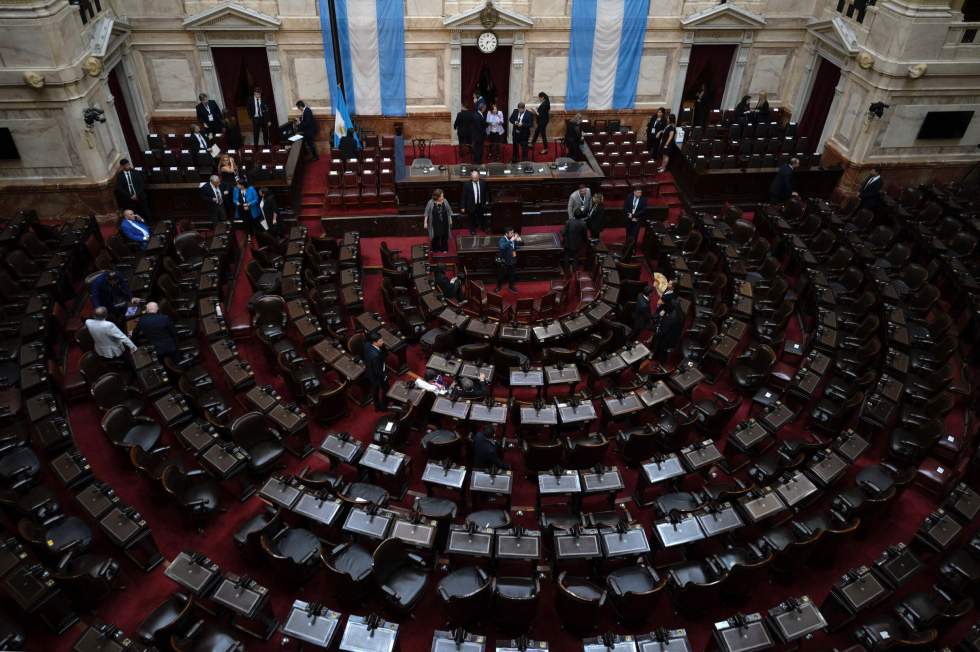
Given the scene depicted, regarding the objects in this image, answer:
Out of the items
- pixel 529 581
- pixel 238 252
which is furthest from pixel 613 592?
pixel 238 252

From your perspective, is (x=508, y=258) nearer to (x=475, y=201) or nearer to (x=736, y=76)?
(x=475, y=201)

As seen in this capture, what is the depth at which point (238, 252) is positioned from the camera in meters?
17.0

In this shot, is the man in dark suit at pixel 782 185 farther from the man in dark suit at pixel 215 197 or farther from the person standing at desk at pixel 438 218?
the man in dark suit at pixel 215 197

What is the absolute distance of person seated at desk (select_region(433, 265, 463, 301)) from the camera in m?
14.8

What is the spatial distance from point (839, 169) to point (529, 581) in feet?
54.1

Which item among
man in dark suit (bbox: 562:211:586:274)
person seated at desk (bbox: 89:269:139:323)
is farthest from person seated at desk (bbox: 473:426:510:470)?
person seated at desk (bbox: 89:269:139:323)

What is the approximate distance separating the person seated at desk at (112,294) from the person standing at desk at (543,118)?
42.8 ft

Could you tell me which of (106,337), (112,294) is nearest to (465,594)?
(106,337)

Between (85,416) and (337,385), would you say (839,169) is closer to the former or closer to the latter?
(337,385)

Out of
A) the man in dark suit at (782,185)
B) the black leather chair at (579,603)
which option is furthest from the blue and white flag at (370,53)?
the black leather chair at (579,603)

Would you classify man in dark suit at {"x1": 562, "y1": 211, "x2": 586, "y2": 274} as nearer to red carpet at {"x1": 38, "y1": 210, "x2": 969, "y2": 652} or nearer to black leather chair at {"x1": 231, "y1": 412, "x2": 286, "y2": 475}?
red carpet at {"x1": 38, "y1": 210, "x2": 969, "y2": 652}

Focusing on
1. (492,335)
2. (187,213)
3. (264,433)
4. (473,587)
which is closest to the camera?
(473,587)

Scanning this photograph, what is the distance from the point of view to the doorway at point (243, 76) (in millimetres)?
20734

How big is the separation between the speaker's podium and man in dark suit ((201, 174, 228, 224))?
22.6ft
